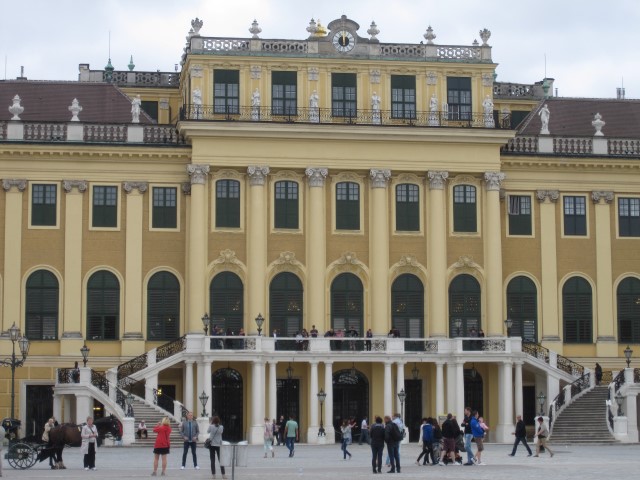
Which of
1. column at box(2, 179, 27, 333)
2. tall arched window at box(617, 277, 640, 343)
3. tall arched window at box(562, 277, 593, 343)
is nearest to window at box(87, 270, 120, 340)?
column at box(2, 179, 27, 333)

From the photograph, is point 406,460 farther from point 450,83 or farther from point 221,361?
point 450,83

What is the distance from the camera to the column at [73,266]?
66688 millimetres

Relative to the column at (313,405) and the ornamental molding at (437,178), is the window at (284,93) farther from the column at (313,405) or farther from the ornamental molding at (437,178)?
the column at (313,405)

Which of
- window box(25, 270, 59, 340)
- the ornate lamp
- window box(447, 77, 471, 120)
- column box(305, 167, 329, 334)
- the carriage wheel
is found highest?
window box(447, 77, 471, 120)

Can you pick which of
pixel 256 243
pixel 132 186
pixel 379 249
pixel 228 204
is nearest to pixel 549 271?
pixel 379 249

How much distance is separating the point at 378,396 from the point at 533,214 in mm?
11501

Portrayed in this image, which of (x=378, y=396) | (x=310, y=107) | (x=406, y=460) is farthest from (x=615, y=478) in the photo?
(x=310, y=107)

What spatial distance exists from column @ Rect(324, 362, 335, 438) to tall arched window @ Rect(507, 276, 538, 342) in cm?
964

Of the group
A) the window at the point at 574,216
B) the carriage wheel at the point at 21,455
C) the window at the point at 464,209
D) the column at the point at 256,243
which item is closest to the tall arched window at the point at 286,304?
the column at the point at 256,243

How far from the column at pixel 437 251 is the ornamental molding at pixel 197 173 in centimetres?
1019

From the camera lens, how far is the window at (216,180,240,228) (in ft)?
223

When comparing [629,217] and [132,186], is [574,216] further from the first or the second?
[132,186]

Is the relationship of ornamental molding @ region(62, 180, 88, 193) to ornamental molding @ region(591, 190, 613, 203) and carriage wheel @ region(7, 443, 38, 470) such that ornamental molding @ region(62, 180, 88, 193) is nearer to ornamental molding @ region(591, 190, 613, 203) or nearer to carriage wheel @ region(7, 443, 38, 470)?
ornamental molding @ region(591, 190, 613, 203)

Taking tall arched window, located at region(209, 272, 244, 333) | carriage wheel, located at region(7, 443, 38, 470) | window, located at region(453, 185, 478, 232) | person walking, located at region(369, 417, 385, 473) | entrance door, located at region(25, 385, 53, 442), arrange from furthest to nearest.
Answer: window, located at region(453, 185, 478, 232)
tall arched window, located at region(209, 272, 244, 333)
entrance door, located at region(25, 385, 53, 442)
carriage wheel, located at region(7, 443, 38, 470)
person walking, located at region(369, 417, 385, 473)
